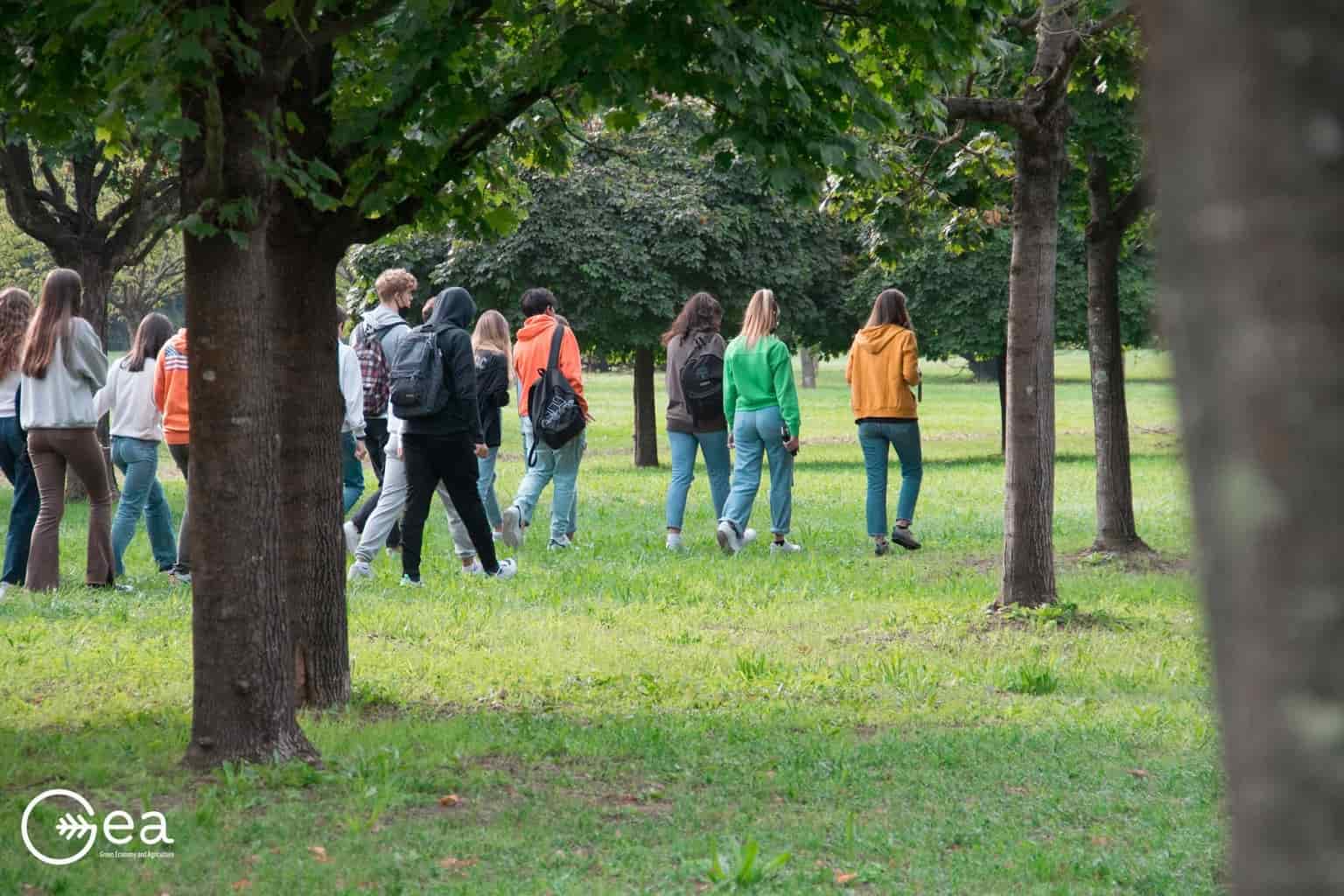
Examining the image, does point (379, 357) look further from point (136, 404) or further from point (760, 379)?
point (760, 379)

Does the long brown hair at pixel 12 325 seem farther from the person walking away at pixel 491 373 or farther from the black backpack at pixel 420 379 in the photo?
the person walking away at pixel 491 373

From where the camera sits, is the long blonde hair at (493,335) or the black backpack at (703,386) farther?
the black backpack at (703,386)

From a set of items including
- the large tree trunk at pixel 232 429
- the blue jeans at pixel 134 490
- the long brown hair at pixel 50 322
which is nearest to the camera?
the large tree trunk at pixel 232 429

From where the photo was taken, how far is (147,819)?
5.14 metres

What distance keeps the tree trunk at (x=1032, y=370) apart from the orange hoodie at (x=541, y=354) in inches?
179

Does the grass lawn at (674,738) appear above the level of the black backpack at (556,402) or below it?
below

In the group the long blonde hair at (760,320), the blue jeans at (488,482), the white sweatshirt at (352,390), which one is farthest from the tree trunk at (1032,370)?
the white sweatshirt at (352,390)

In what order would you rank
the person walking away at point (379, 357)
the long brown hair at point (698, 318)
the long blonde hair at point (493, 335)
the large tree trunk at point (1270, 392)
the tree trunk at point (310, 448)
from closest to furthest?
the large tree trunk at point (1270, 392)
the tree trunk at point (310, 448)
the person walking away at point (379, 357)
the long blonde hair at point (493, 335)
the long brown hair at point (698, 318)

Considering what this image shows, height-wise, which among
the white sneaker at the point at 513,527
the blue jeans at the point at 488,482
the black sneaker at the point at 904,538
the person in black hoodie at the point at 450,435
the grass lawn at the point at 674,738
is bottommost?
the grass lawn at the point at 674,738

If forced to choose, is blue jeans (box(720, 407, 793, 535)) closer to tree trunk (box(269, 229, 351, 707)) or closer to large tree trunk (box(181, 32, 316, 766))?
tree trunk (box(269, 229, 351, 707))

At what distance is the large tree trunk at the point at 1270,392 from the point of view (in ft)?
3.72

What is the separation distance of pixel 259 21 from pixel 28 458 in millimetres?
6154

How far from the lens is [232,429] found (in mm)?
5496

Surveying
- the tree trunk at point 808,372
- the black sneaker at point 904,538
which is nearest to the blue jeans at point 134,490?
the black sneaker at point 904,538
